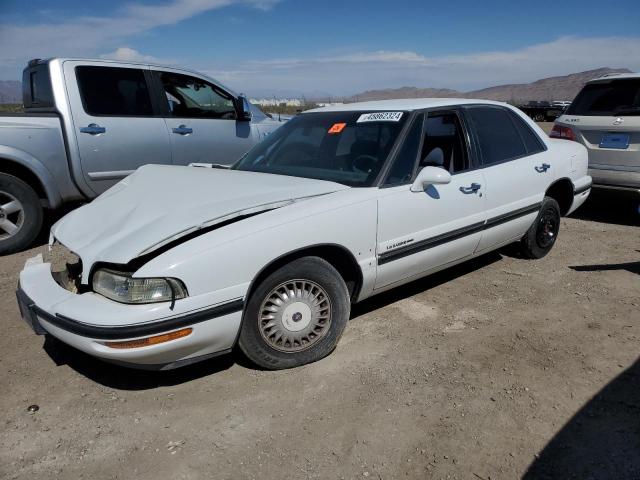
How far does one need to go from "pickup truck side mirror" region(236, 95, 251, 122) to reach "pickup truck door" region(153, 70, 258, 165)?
0.07m

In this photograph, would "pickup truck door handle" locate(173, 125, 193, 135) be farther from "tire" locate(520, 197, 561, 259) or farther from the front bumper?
"tire" locate(520, 197, 561, 259)

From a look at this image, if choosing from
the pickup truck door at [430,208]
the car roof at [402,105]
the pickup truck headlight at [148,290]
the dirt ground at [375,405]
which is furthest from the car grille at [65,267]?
the car roof at [402,105]

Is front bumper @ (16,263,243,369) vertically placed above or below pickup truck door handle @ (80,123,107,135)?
below

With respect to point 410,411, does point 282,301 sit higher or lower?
higher

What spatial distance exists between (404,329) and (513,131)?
210cm

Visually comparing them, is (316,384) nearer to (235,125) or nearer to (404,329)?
(404,329)

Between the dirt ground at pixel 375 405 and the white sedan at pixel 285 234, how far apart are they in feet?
1.01

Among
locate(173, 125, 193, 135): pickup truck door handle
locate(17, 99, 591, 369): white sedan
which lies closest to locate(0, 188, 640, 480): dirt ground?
locate(17, 99, 591, 369): white sedan

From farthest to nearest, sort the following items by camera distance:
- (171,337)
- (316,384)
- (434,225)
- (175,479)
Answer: (434,225) → (316,384) → (171,337) → (175,479)

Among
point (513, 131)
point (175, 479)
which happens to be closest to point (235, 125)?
point (513, 131)

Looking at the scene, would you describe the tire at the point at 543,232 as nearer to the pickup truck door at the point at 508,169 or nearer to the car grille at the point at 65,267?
the pickup truck door at the point at 508,169

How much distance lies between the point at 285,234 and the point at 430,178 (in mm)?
1095

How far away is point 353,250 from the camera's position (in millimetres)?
3125

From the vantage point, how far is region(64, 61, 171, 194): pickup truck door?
5395 mm
